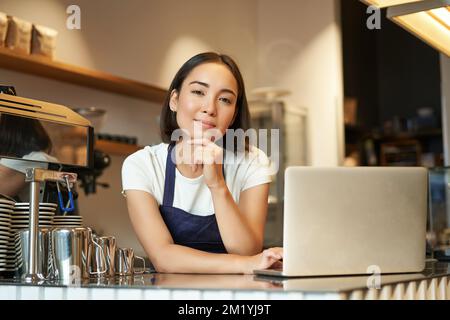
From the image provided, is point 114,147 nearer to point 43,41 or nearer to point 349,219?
point 43,41

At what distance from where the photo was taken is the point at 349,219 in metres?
1.32

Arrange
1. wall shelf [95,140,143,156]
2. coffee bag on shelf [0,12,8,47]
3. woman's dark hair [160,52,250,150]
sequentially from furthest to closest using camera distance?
1. wall shelf [95,140,143,156]
2. coffee bag on shelf [0,12,8,47]
3. woman's dark hair [160,52,250,150]

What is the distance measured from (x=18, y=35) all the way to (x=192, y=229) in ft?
5.75

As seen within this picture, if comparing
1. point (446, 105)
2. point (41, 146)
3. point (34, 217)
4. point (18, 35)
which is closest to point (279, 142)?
point (446, 105)

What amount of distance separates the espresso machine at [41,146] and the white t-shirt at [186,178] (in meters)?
0.23

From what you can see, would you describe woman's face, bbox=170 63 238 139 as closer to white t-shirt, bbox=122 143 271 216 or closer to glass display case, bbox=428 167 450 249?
white t-shirt, bbox=122 143 271 216

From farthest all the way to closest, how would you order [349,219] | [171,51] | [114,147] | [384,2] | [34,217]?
[171,51], [114,147], [384,2], [34,217], [349,219]

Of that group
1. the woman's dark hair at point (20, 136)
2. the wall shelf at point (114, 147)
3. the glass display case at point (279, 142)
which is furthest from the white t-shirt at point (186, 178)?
the glass display case at point (279, 142)

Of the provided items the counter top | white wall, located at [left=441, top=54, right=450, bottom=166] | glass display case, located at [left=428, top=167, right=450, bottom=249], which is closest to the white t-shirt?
the counter top

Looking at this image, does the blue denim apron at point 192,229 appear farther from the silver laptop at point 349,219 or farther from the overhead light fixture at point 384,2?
the overhead light fixture at point 384,2

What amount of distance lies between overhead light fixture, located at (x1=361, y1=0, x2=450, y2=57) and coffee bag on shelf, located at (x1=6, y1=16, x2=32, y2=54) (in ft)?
6.34

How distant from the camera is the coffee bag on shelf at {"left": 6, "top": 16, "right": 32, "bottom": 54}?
322 cm

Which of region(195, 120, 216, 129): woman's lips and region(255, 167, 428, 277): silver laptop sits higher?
region(195, 120, 216, 129): woman's lips

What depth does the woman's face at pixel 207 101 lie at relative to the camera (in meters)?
2.00
